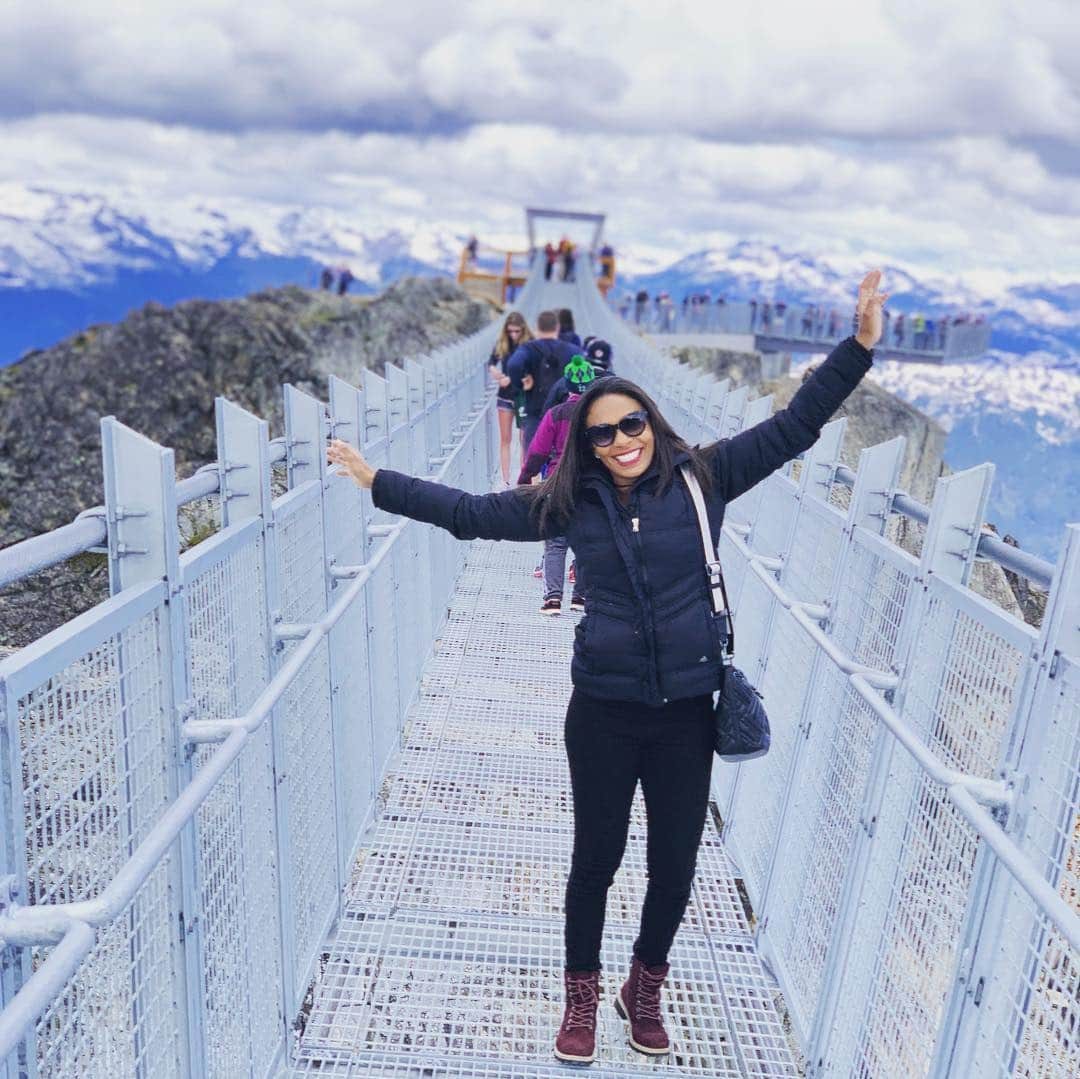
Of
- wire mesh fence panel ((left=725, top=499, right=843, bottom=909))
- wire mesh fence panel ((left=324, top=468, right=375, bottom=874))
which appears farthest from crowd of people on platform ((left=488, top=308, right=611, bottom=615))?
wire mesh fence panel ((left=725, top=499, right=843, bottom=909))

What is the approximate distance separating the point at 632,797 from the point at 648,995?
790 mm

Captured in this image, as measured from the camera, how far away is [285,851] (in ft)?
11.2

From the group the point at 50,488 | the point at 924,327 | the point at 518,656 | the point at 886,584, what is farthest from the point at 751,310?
the point at 886,584

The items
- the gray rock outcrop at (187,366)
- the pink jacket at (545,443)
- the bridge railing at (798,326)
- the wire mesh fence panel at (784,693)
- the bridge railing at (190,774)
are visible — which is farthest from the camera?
the bridge railing at (798,326)

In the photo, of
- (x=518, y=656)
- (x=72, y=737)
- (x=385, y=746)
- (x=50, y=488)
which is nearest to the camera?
(x=72, y=737)

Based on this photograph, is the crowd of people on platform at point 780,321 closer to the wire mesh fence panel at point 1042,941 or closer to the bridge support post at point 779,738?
the bridge support post at point 779,738

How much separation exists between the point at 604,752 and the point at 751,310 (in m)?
48.1

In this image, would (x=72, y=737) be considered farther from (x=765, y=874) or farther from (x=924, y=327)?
(x=924, y=327)

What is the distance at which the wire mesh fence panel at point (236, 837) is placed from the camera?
2770 millimetres

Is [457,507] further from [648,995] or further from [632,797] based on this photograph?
[648,995]

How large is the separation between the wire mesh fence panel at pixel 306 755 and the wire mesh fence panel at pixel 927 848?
6.01 feet

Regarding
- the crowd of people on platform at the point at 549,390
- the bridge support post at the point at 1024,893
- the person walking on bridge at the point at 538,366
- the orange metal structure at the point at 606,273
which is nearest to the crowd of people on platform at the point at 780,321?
the orange metal structure at the point at 606,273

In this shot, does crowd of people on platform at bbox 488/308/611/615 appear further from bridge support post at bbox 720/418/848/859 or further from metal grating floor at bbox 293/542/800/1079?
bridge support post at bbox 720/418/848/859

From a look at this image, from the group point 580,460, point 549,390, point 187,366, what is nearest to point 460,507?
point 580,460
